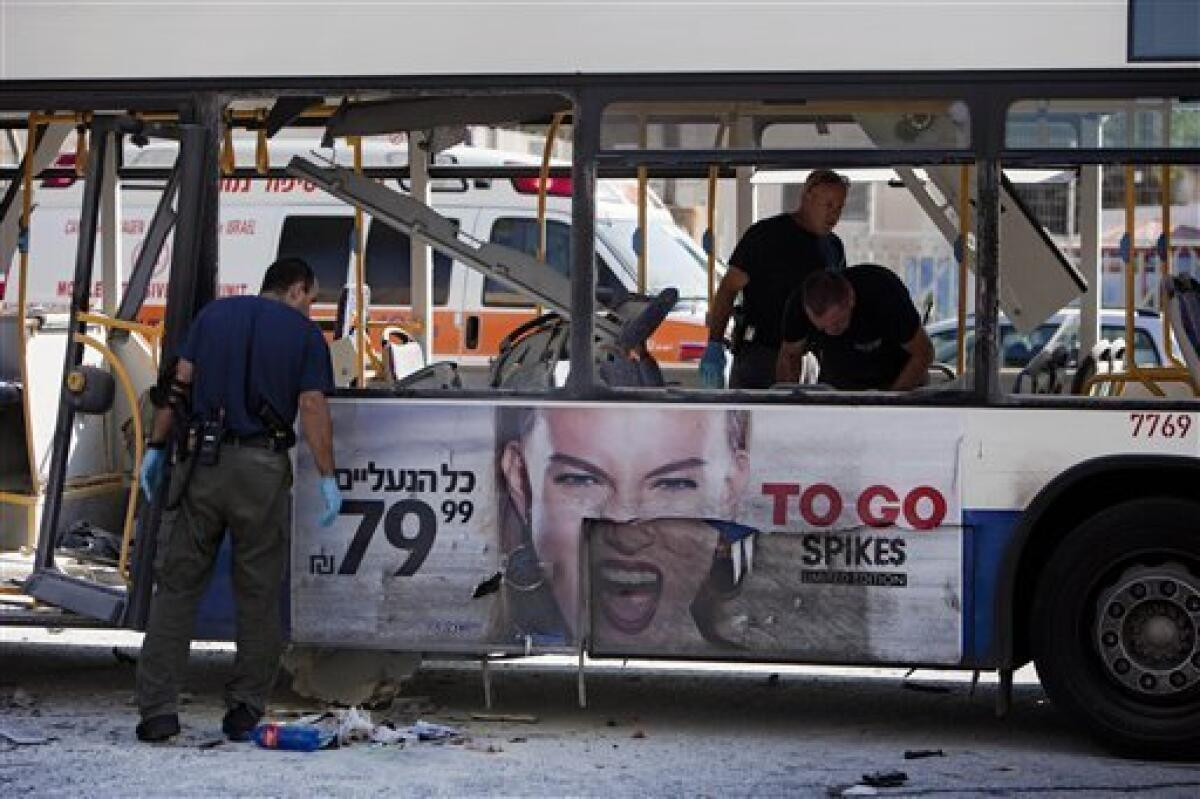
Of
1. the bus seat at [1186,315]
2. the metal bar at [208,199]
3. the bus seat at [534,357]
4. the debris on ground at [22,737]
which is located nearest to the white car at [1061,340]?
the bus seat at [1186,315]

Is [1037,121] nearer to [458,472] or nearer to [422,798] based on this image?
[458,472]

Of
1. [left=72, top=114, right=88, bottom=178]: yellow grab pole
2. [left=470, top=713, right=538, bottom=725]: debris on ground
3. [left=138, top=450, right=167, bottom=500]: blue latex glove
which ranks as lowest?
Answer: [left=470, top=713, right=538, bottom=725]: debris on ground

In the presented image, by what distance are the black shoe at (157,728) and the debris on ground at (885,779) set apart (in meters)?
2.60

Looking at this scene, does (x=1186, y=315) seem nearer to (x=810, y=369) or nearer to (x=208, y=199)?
(x=810, y=369)

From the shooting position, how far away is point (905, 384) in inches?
362

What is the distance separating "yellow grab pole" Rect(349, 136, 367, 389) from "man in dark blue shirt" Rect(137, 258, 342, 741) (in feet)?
2.55

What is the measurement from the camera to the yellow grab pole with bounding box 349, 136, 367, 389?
1037cm

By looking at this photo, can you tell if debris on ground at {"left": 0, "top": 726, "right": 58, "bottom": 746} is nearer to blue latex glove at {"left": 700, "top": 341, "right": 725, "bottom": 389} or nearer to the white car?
blue latex glove at {"left": 700, "top": 341, "right": 725, "bottom": 389}

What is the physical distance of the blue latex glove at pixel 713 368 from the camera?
928 cm

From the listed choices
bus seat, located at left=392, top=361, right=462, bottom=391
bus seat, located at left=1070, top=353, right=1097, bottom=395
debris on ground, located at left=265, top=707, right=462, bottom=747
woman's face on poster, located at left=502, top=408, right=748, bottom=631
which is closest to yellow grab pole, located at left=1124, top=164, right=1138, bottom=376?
bus seat, located at left=1070, top=353, right=1097, bottom=395

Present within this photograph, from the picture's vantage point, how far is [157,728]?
9078mm

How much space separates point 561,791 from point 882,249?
18.8 meters

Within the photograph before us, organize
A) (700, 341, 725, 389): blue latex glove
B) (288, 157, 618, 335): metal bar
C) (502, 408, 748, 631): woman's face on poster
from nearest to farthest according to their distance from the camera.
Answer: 1. (502, 408, 748, 631): woman's face on poster
2. (700, 341, 725, 389): blue latex glove
3. (288, 157, 618, 335): metal bar

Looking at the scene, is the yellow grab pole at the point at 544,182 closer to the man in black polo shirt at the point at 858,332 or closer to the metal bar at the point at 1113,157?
the man in black polo shirt at the point at 858,332
